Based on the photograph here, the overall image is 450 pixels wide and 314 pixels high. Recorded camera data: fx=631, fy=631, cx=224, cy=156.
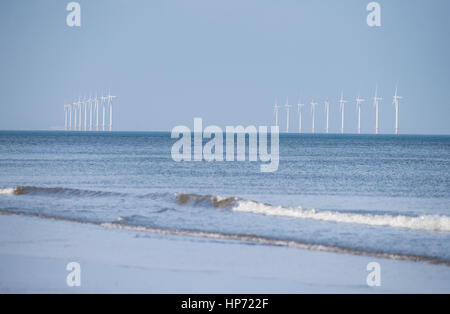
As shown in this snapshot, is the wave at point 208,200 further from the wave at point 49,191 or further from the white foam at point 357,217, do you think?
the wave at point 49,191

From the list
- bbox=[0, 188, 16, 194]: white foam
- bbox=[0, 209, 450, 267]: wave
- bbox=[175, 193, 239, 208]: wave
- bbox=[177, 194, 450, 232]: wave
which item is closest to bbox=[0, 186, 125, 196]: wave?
bbox=[0, 188, 16, 194]: white foam

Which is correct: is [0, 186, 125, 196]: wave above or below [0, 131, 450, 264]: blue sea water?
above

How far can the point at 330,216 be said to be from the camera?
2339 cm

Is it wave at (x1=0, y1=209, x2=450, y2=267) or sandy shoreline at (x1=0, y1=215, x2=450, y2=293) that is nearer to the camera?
sandy shoreline at (x1=0, y1=215, x2=450, y2=293)

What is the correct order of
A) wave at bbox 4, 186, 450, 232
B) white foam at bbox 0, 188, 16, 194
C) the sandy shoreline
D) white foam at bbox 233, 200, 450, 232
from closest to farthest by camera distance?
the sandy shoreline < white foam at bbox 233, 200, 450, 232 < wave at bbox 4, 186, 450, 232 < white foam at bbox 0, 188, 16, 194

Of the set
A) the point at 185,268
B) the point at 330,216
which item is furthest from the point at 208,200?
the point at 185,268

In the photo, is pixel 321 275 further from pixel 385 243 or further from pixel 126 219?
pixel 126 219

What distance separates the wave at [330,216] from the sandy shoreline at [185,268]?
571 cm

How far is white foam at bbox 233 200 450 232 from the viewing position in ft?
68.2

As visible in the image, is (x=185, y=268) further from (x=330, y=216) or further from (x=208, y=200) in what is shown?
(x=208, y=200)

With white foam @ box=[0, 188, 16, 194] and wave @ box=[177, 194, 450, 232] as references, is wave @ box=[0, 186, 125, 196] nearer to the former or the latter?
white foam @ box=[0, 188, 16, 194]

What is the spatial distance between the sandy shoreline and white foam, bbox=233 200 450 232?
18.6 ft
